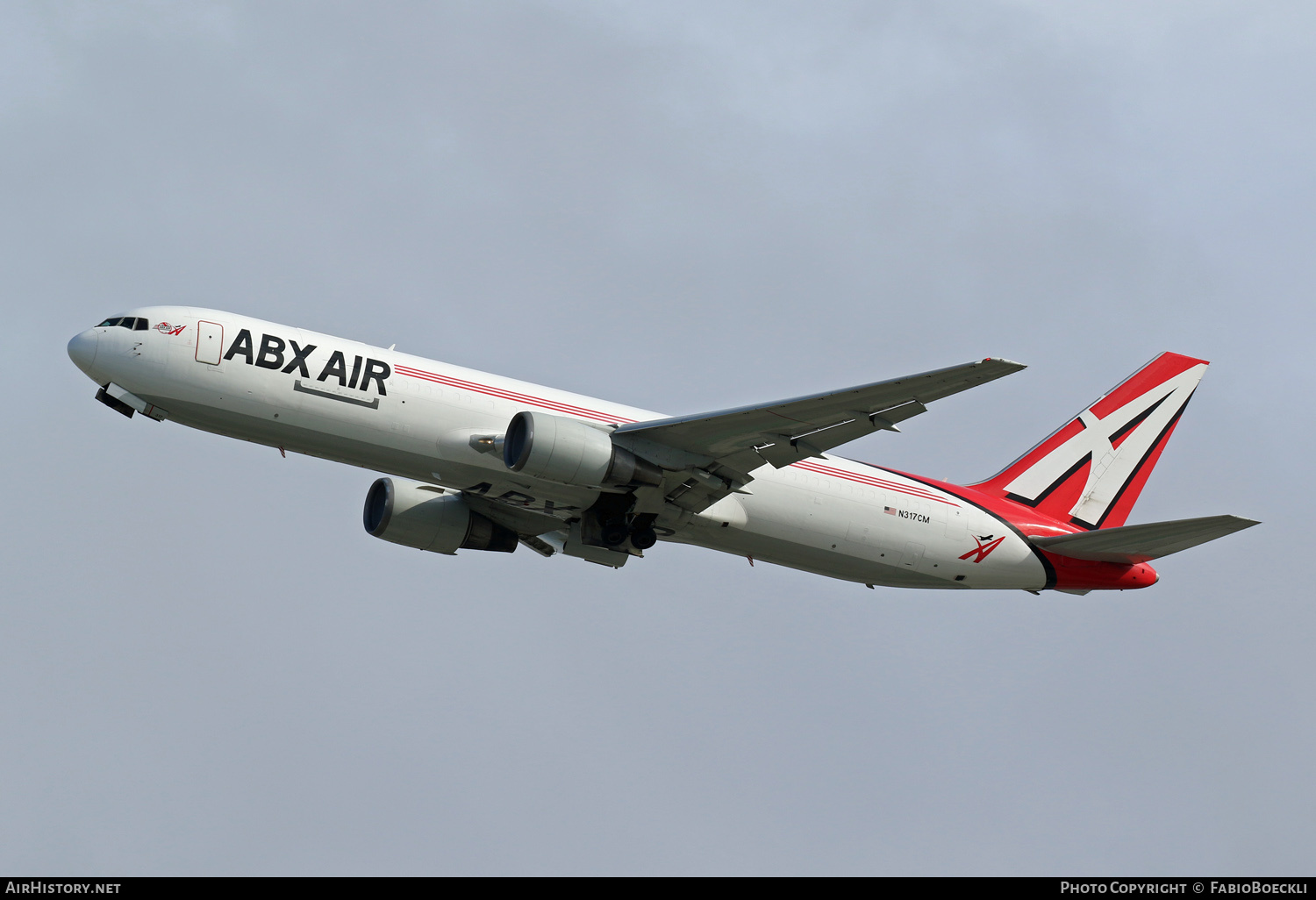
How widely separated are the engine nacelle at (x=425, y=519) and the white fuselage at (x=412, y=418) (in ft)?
12.6

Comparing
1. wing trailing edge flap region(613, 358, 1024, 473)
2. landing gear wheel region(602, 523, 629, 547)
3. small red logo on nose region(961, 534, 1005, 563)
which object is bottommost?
landing gear wheel region(602, 523, 629, 547)

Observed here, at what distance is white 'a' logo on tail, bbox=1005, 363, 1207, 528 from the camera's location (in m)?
40.3

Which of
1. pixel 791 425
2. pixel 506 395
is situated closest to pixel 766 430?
pixel 791 425

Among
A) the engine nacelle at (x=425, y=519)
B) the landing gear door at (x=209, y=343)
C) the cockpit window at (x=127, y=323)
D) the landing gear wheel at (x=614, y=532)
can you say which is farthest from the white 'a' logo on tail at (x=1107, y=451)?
the cockpit window at (x=127, y=323)

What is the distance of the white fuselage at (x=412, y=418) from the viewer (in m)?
31.3

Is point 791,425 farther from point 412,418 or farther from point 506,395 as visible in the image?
point 412,418

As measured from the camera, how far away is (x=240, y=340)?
3155cm

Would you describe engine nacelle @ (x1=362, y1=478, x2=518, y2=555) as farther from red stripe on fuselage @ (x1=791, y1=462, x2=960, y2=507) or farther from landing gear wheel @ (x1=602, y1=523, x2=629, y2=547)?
red stripe on fuselage @ (x1=791, y1=462, x2=960, y2=507)

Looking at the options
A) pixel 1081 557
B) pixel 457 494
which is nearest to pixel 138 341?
pixel 457 494

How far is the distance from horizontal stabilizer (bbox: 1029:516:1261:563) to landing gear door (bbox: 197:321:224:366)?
23.0 meters

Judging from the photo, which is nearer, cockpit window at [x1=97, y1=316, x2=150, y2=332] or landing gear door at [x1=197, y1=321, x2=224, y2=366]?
landing gear door at [x1=197, y1=321, x2=224, y2=366]

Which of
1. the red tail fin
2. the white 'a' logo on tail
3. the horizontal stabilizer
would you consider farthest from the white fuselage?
the white 'a' logo on tail

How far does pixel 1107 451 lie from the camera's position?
41.5m

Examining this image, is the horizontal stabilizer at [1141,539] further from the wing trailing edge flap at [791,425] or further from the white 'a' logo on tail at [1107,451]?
the wing trailing edge flap at [791,425]
